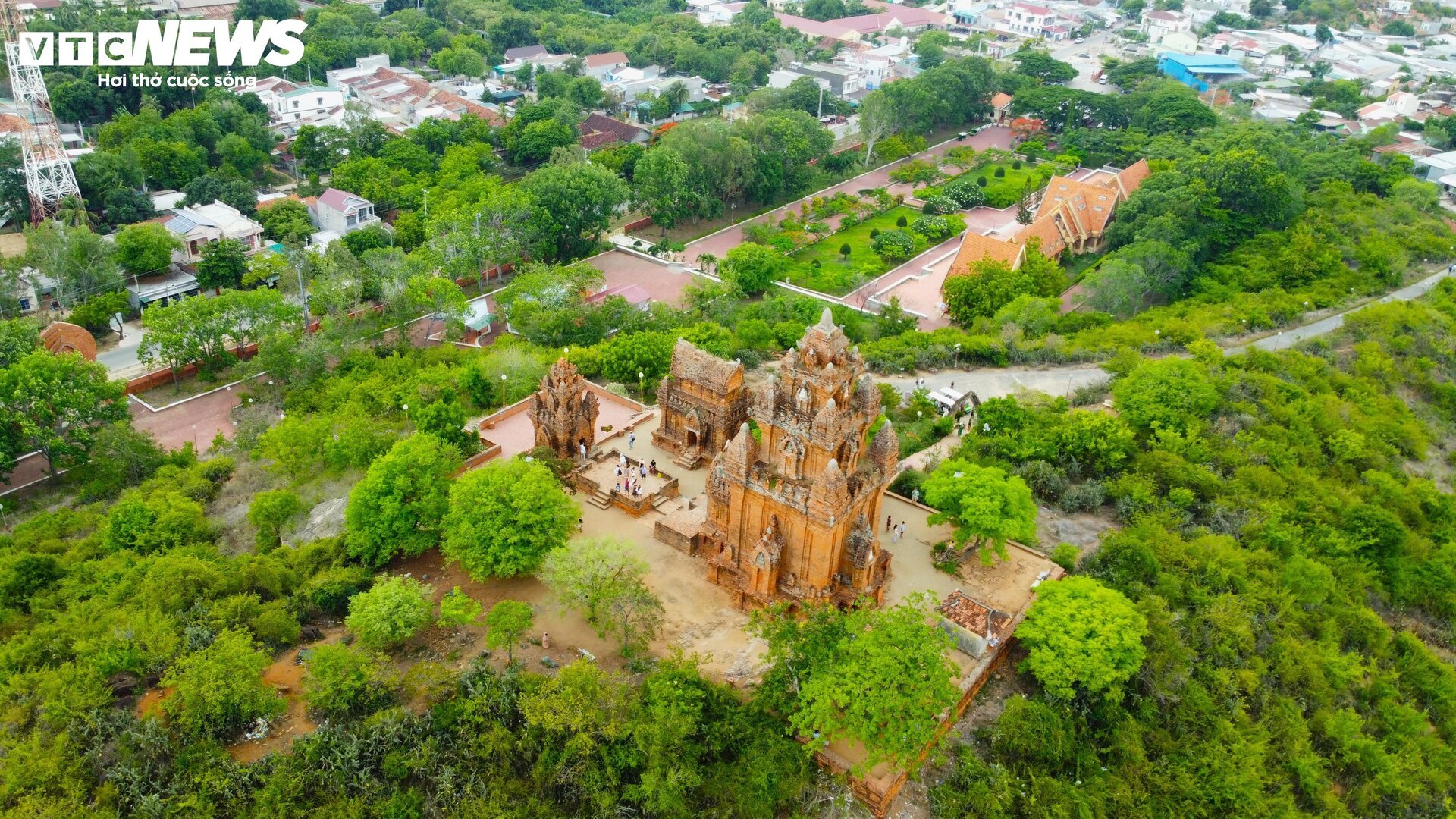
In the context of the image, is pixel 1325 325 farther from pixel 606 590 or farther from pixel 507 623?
pixel 507 623

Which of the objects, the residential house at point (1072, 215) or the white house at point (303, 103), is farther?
the white house at point (303, 103)

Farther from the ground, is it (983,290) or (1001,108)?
(1001,108)

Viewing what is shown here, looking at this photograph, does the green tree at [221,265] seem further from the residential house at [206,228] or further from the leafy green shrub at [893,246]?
the leafy green shrub at [893,246]

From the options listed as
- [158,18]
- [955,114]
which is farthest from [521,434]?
[158,18]

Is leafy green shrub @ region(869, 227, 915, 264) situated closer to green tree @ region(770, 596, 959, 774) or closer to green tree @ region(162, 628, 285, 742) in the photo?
green tree @ region(770, 596, 959, 774)

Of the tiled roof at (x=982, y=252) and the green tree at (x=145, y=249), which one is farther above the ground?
the tiled roof at (x=982, y=252)

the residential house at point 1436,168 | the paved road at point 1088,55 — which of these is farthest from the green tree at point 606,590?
the paved road at point 1088,55

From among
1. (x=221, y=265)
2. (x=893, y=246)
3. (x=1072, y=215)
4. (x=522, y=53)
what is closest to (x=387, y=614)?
(x=221, y=265)
